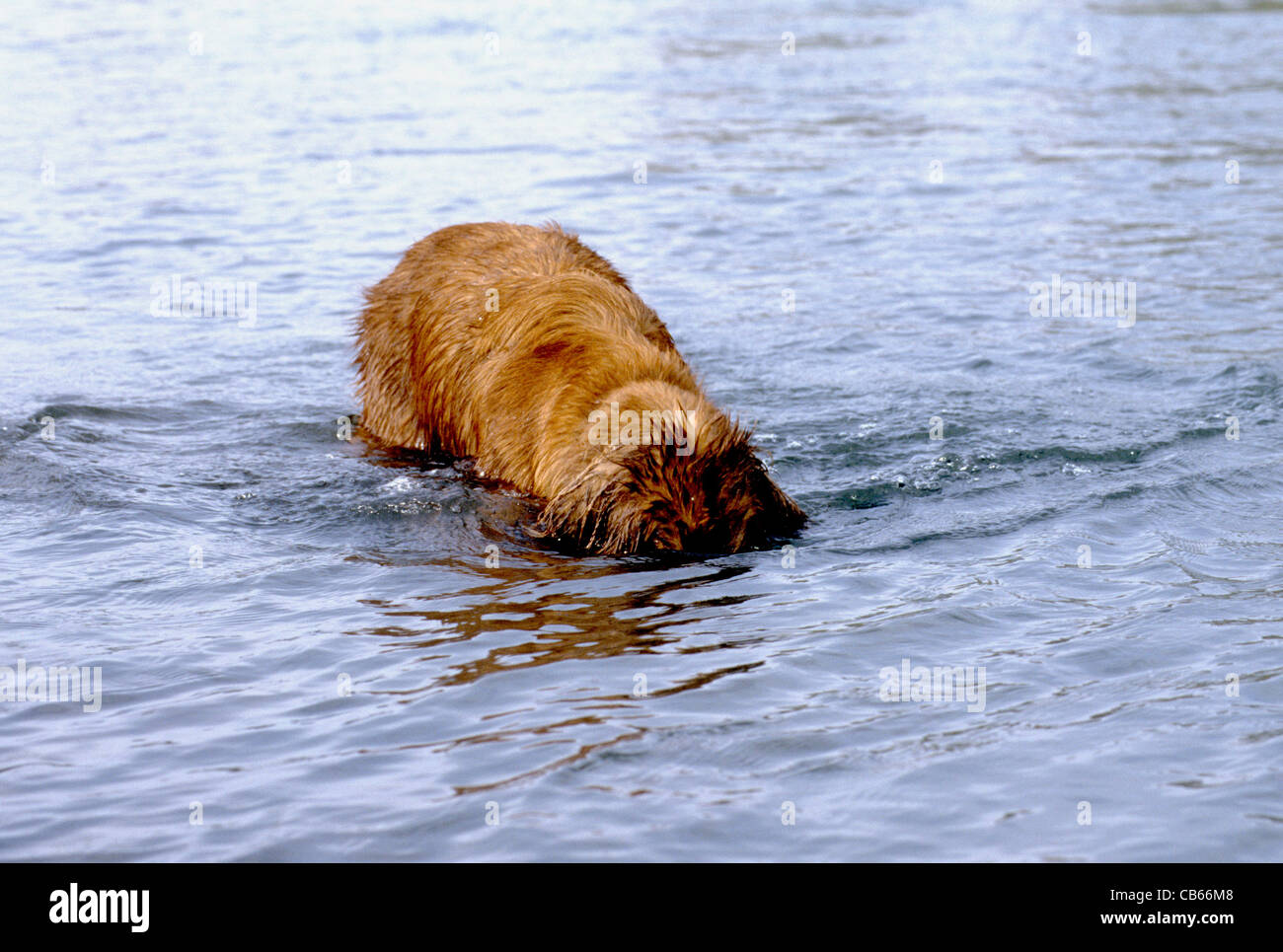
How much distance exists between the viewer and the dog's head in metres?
6.19

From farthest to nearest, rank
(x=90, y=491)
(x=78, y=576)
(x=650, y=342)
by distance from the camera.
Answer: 1. (x=90, y=491)
2. (x=650, y=342)
3. (x=78, y=576)

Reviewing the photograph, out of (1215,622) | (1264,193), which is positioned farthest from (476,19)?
(1215,622)

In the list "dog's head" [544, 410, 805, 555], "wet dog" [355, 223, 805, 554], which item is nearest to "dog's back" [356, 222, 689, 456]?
"wet dog" [355, 223, 805, 554]

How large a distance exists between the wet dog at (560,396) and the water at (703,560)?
216mm

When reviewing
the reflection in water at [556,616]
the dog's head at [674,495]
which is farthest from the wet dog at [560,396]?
the reflection in water at [556,616]

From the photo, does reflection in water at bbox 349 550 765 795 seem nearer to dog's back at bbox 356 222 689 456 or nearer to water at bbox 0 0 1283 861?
water at bbox 0 0 1283 861

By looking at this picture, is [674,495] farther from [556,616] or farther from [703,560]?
[556,616]

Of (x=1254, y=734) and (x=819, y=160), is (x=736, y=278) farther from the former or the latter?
(x=1254, y=734)

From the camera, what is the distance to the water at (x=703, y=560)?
465 centimetres

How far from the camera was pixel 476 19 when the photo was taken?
28.2 meters

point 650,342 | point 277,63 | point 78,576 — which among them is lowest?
point 78,576

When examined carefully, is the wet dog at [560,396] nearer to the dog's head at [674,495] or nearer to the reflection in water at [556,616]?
the dog's head at [674,495]

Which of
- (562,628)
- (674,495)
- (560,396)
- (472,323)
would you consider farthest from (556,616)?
(472,323)

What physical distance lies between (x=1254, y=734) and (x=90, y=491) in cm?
554
